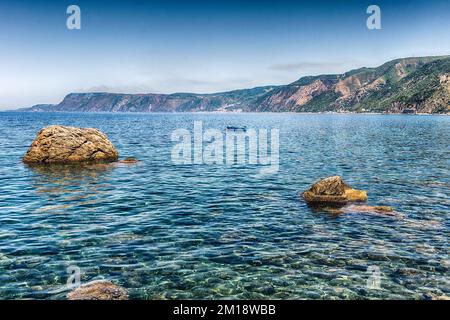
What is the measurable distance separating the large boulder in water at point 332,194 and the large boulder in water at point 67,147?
1222 inches

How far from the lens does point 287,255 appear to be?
18.5 metres

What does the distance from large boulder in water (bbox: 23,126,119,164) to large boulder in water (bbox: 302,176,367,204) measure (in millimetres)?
31043

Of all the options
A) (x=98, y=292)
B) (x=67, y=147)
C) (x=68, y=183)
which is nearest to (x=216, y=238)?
(x=98, y=292)

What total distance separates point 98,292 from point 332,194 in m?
20.2

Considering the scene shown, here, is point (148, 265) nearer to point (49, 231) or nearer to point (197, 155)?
point (49, 231)

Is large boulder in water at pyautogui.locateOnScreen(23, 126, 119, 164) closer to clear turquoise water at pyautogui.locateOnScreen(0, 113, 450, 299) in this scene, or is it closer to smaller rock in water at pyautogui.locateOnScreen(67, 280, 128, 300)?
clear turquoise water at pyautogui.locateOnScreen(0, 113, 450, 299)

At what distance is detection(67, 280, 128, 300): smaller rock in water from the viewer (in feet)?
45.8

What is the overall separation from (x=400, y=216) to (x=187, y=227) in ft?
47.8

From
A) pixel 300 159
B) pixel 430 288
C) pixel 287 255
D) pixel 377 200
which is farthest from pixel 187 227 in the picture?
pixel 300 159

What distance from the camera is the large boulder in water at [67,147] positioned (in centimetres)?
4741

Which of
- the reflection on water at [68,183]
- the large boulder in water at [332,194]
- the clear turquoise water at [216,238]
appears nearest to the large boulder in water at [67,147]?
the reflection on water at [68,183]

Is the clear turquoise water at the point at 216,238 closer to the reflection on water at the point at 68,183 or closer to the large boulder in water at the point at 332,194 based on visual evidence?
the reflection on water at the point at 68,183

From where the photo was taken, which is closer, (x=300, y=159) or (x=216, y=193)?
(x=216, y=193)

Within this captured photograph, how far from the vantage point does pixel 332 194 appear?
29.1m
